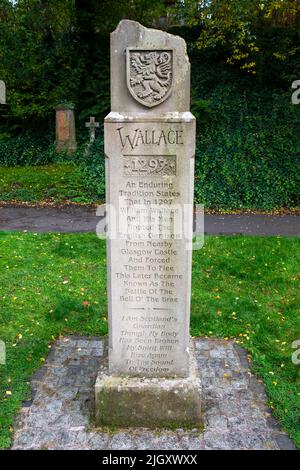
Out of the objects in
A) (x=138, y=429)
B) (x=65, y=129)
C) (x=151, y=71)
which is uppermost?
(x=151, y=71)

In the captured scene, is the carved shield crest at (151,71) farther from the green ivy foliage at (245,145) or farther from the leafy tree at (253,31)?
the leafy tree at (253,31)

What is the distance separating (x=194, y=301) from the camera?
6441 mm

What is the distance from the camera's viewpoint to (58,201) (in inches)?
455

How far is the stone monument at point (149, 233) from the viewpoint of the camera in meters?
3.50

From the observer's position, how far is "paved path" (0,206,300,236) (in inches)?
377

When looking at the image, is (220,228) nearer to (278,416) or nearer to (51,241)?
(51,241)

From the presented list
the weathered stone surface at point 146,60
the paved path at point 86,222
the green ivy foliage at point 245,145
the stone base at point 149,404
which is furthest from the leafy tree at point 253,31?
the stone base at point 149,404

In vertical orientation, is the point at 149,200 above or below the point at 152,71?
below

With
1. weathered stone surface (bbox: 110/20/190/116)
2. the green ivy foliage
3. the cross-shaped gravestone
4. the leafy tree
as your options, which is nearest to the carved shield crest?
weathered stone surface (bbox: 110/20/190/116)

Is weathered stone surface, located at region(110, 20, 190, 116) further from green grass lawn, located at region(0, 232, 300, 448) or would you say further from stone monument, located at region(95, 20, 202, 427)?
green grass lawn, located at region(0, 232, 300, 448)

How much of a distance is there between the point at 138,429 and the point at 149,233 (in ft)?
5.57

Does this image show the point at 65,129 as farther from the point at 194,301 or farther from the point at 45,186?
the point at 194,301

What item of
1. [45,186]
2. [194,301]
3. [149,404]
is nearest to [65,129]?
[45,186]

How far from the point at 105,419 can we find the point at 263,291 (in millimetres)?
3459
